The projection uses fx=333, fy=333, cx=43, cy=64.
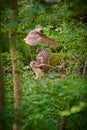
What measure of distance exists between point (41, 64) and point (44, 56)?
0.55 meters

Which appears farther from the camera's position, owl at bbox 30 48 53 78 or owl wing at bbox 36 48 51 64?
owl wing at bbox 36 48 51 64

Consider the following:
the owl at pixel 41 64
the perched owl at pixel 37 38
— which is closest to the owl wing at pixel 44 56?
the owl at pixel 41 64

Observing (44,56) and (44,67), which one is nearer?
(44,67)

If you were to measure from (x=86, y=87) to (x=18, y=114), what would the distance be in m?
0.52

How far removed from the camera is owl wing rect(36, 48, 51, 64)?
8.86m

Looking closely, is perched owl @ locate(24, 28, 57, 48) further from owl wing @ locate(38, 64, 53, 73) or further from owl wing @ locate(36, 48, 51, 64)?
owl wing @ locate(38, 64, 53, 73)

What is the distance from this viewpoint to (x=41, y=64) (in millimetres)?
8422

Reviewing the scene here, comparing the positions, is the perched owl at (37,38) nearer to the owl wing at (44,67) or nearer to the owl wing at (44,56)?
the owl wing at (44,56)

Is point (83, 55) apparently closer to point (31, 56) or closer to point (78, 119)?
point (31, 56)

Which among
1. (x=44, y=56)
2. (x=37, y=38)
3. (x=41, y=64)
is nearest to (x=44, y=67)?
(x=41, y=64)

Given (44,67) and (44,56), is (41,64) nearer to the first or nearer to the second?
(44,67)

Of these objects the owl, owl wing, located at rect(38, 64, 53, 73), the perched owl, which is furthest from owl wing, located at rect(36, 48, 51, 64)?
owl wing, located at rect(38, 64, 53, 73)

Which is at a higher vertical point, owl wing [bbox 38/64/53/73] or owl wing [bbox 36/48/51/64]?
owl wing [bbox 36/48/51/64]

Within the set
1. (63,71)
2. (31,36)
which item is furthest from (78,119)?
(31,36)
